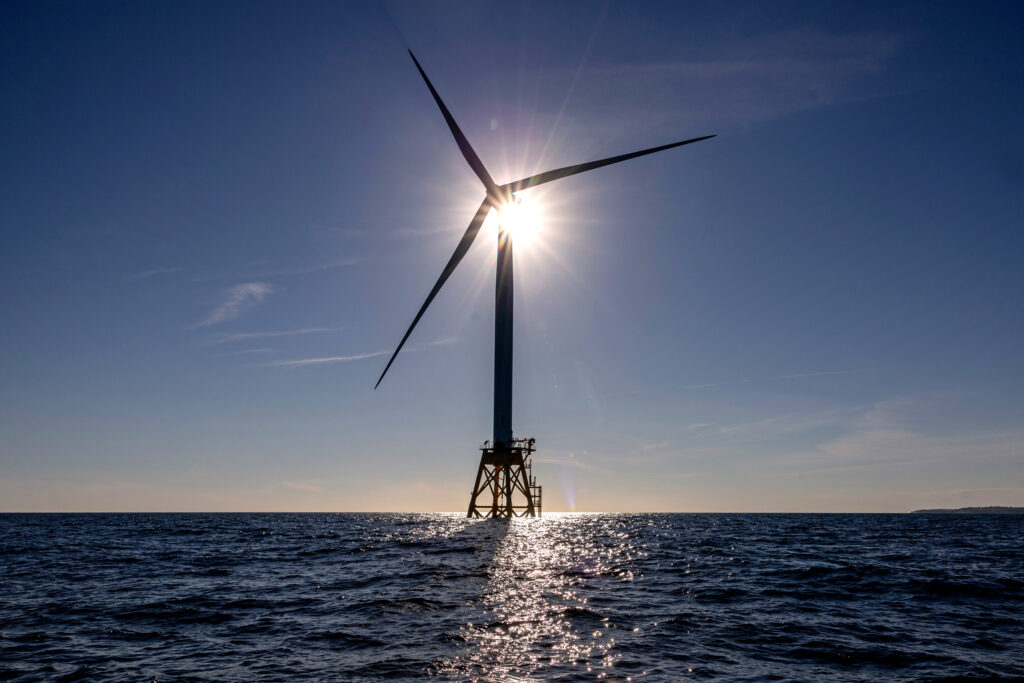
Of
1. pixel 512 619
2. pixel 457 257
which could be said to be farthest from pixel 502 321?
pixel 512 619

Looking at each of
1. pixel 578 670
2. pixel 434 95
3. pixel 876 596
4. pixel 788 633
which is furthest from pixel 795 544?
pixel 434 95

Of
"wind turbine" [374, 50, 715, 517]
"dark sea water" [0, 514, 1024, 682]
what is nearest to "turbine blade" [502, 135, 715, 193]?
"wind turbine" [374, 50, 715, 517]

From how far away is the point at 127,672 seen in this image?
41.4 ft

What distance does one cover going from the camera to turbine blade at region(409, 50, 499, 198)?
168 ft

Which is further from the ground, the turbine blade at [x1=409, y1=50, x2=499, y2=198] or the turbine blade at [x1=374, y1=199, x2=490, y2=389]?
the turbine blade at [x1=409, y1=50, x2=499, y2=198]

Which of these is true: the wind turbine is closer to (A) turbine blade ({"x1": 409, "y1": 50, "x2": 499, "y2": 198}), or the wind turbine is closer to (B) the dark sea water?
(A) turbine blade ({"x1": 409, "y1": 50, "x2": 499, "y2": 198})

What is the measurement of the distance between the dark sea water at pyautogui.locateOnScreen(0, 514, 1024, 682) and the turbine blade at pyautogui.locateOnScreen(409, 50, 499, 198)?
36.3 metres

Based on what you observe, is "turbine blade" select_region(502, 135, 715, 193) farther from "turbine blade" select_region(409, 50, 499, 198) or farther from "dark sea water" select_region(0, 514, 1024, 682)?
"dark sea water" select_region(0, 514, 1024, 682)

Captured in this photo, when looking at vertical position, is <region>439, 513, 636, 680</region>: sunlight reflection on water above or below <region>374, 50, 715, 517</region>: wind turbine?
below

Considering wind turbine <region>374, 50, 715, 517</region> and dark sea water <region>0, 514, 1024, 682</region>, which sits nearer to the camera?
dark sea water <region>0, 514, 1024, 682</region>

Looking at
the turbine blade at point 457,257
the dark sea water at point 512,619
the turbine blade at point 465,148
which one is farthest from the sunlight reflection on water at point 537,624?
the turbine blade at point 465,148

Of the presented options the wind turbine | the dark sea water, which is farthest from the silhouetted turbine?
the dark sea water

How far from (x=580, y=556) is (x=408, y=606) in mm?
16525

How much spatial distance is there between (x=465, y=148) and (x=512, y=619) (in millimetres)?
46071
